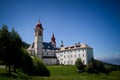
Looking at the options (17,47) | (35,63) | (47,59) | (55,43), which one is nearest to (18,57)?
(17,47)

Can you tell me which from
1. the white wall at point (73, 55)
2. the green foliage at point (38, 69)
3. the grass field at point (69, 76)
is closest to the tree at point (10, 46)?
the grass field at point (69, 76)

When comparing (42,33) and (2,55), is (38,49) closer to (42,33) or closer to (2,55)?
(42,33)

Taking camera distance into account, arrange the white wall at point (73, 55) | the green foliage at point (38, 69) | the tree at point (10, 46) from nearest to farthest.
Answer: the tree at point (10, 46), the green foliage at point (38, 69), the white wall at point (73, 55)

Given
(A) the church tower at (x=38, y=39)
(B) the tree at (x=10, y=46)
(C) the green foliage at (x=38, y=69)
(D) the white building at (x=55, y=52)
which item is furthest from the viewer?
(A) the church tower at (x=38, y=39)

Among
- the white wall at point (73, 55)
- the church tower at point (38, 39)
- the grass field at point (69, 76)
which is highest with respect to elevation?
the church tower at point (38, 39)

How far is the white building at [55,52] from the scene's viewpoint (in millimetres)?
84562

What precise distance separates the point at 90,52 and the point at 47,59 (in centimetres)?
2759

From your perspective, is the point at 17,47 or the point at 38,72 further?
the point at 38,72

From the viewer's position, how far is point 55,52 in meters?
105

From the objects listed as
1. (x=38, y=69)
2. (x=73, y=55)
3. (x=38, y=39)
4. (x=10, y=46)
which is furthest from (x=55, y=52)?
(x=10, y=46)

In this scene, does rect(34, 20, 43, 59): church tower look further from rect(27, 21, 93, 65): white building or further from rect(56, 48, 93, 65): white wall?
rect(56, 48, 93, 65): white wall

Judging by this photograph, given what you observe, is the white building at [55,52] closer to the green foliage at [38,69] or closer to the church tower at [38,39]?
the church tower at [38,39]

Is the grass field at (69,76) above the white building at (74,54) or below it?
below

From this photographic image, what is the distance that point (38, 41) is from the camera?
89.3 metres
